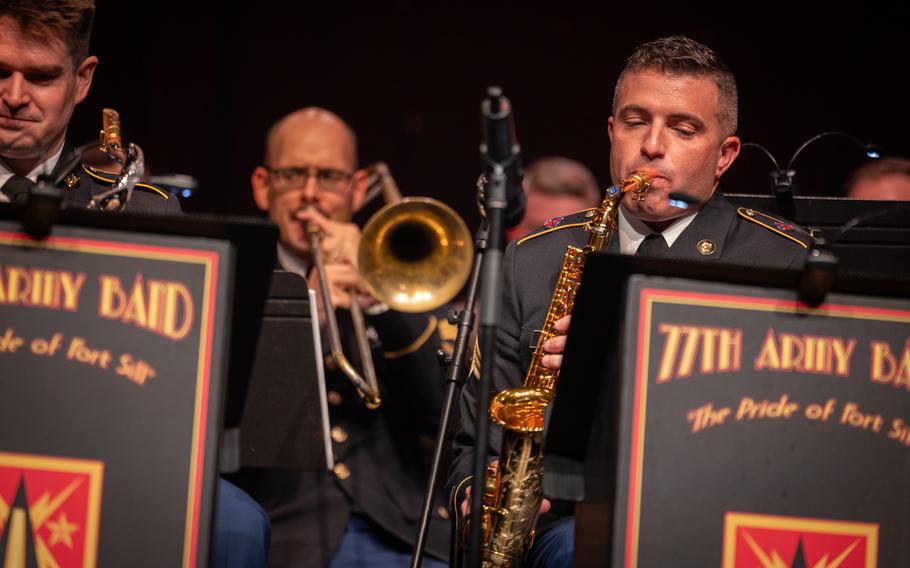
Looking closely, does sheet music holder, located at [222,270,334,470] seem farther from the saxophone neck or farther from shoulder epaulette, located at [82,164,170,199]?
the saxophone neck

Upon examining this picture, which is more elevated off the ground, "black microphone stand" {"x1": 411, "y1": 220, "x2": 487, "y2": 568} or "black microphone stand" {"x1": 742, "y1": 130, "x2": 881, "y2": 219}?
"black microphone stand" {"x1": 742, "y1": 130, "x2": 881, "y2": 219}

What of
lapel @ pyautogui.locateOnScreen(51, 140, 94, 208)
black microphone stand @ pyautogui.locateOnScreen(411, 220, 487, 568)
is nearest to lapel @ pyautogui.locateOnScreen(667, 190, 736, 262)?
black microphone stand @ pyautogui.locateOnScreen(411, 220, 487, 568)

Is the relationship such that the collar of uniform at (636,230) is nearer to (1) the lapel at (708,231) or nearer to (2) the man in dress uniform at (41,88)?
(1) the lapel at (708,231)

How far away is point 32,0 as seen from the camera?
9.01 ft

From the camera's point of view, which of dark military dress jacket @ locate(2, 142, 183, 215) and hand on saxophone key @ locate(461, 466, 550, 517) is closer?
hand on saxophone key @ locate(461, 466, 550, 517)

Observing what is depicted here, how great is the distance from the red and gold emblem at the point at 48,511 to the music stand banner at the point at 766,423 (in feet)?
2.86

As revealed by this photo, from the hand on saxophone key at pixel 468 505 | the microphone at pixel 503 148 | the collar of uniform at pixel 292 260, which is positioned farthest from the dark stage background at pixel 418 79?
the microphone at pixel 503 148

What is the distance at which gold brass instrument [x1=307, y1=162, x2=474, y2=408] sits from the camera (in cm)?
334

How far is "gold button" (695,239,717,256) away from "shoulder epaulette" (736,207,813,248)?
0.46 ft

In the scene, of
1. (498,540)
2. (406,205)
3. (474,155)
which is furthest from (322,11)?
(498,540)

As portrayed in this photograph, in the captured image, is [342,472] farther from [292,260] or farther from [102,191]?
[102,191]

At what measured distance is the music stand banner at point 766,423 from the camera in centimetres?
177

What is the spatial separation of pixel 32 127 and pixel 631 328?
1.71 meters

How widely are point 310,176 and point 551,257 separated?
5.27ft
